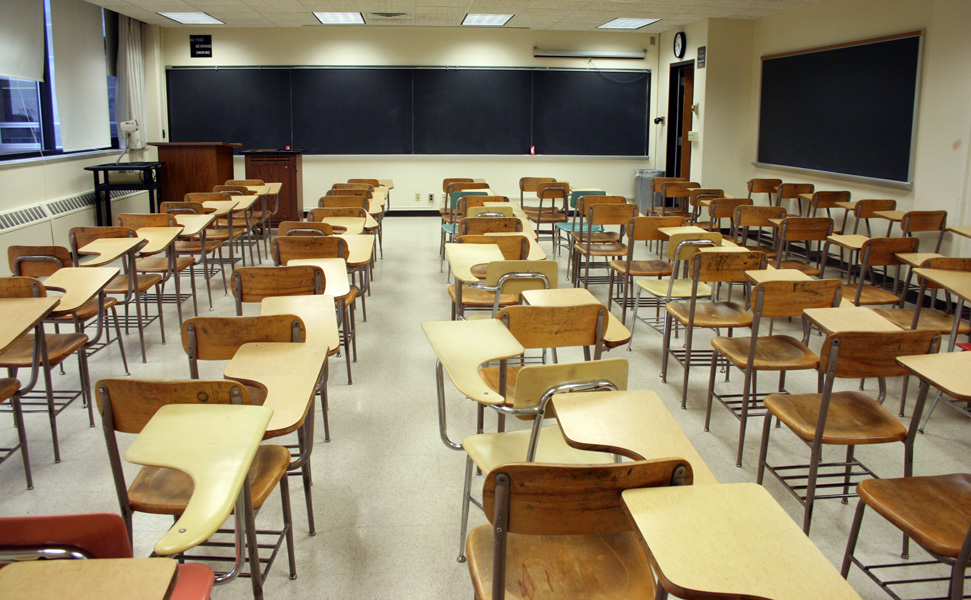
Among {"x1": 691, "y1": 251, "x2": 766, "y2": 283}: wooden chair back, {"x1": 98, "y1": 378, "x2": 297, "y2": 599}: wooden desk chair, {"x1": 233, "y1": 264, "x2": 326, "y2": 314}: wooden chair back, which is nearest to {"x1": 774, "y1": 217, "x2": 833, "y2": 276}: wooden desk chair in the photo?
{"x1": 691, "y1": 251, "x2": 766, "y2": 283}: wooden chair back

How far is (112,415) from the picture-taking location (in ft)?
6.48

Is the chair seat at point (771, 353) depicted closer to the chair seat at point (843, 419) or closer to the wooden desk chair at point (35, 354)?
the chair seat at point (843, 419)

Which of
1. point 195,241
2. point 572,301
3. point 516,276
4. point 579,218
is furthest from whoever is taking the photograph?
point 579,218

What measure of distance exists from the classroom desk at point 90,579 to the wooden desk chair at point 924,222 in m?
5.94

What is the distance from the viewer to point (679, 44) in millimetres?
10586

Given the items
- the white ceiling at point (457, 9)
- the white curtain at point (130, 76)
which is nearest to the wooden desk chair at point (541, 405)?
the white ceiling at point (457, 9)

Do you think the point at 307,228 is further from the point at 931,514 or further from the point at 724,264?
the point at 931,514

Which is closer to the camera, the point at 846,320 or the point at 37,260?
the point at 846,320

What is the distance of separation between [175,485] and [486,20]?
31.0 feet

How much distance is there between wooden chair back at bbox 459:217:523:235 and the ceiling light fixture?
5.52m

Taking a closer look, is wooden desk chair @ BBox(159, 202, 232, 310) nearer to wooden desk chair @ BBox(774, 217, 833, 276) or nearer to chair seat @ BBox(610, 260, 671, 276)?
chair seat @ BBox(610, 260, 671, 276)

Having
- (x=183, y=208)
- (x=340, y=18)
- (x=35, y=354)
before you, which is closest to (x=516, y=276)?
(x=35, y=354)

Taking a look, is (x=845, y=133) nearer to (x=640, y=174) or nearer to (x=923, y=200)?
(x=923, y=200)

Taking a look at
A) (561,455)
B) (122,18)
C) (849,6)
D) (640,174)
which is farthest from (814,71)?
(122,18)
